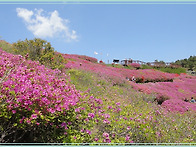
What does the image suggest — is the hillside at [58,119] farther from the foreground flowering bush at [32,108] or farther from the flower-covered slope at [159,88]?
the flower-covered slope at [159,88]

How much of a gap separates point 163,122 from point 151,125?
3.32 feet

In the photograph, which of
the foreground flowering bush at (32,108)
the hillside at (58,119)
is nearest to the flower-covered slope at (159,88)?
the hillside at (58,119)

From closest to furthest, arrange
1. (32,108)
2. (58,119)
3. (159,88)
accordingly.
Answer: (32,108) < (58,119) < (159,88)

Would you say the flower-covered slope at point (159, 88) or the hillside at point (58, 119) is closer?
the hillside at point (58, 119)

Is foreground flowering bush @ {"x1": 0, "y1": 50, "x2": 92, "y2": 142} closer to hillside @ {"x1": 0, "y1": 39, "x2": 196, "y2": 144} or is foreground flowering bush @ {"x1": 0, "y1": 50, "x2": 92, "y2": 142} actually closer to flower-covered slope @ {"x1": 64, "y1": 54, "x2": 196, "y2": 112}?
hillside @ {"x1": 0, "y1": 39, "x2": 196, "y2": 144}

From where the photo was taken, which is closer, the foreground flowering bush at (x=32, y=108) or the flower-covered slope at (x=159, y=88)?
the foreground flowering bush at (x=32, y=108)

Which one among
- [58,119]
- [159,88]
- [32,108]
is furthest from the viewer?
[159,88]

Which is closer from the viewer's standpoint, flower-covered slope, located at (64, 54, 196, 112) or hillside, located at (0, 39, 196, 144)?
hillside, located at (0, 39, 196, 144)

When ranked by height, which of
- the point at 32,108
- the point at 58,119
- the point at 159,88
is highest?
the point at 159,88

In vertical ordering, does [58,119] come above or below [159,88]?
below

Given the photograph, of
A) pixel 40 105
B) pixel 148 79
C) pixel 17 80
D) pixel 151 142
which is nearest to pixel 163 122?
pixel 151 142

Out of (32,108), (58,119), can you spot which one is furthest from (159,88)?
(32,108)

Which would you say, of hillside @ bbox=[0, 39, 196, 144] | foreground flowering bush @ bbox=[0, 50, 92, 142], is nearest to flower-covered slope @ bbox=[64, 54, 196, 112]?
hillside @ bbox=[0, 39, 196, 144]

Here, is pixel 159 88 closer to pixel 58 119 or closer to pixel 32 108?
pixel 58 119
